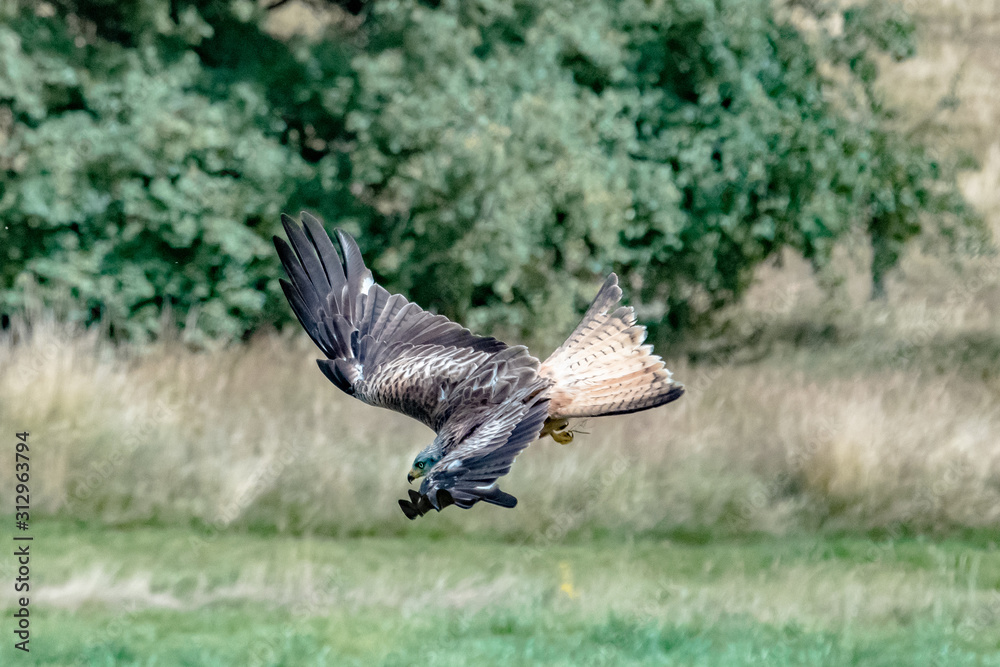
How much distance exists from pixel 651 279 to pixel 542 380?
9.02 metres

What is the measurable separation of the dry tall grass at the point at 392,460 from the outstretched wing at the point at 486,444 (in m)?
5.09

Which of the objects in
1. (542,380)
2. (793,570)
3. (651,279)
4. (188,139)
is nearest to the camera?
(542,380)

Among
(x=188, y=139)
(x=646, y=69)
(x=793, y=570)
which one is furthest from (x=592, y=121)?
(x=793, y=570)

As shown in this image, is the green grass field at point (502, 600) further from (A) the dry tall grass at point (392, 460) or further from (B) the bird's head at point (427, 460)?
(B) the bird's head at point (427, 460)

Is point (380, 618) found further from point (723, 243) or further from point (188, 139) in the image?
point (723, 243)

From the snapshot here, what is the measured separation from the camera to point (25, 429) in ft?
32.2

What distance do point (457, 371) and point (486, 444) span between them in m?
1.05

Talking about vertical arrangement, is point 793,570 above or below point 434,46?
below

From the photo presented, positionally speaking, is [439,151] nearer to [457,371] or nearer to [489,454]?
[457,371]

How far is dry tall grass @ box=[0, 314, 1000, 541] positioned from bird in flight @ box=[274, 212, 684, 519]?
3941 mm

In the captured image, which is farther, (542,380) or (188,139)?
(188,139)

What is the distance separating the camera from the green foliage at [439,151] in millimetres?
11711

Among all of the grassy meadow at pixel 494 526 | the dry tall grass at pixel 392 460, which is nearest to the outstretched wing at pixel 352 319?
the grassy meadow at pixel 494 526

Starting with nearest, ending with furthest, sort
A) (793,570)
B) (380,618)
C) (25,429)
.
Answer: (380,618), (793,570), (25,429)
